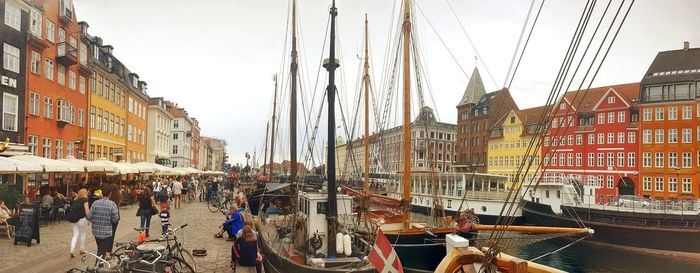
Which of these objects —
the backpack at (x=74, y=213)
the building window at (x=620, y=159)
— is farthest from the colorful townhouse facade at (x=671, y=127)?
the backpack at (x=74, y=213)

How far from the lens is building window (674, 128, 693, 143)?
34969mm

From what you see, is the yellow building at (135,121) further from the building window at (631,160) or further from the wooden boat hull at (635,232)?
the building window at (631,160)

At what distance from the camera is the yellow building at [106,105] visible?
28.6 m

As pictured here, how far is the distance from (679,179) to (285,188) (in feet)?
109

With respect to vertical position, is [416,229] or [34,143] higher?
[34,143]

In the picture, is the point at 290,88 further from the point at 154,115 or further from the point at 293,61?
the point at 154,115

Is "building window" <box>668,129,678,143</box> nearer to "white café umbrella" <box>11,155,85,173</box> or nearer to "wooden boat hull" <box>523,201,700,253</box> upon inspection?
"wooden boat hull" <box>523,201,700,253</box>

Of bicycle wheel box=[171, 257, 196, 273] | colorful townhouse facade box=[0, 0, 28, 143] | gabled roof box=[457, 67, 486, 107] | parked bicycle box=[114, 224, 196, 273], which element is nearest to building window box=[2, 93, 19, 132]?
A: colorful townhouse facade box=[0, 0, 28, 143]

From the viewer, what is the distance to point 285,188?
17.5m

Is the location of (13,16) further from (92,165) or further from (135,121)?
(135,121)

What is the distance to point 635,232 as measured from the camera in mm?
25344

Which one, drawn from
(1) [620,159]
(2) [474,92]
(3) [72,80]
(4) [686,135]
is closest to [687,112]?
(4) [686,135]

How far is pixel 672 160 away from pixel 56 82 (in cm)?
4292

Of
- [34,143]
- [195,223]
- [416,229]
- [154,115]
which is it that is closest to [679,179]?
[416,229]
